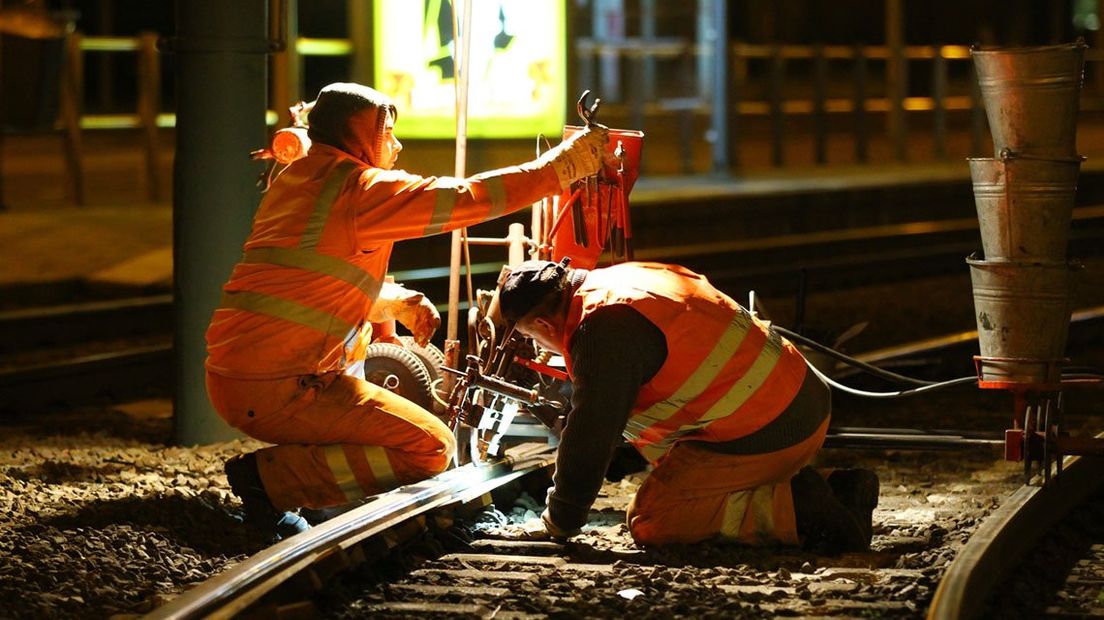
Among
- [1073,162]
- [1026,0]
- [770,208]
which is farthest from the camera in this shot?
[1026,0]

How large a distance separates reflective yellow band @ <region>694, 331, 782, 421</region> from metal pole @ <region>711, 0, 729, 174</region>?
14.2 meters

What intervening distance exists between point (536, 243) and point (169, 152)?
15.6m

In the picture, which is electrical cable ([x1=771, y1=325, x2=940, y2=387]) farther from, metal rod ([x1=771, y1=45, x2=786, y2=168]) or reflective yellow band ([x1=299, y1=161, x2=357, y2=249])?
metal rod ([x1=771, y1=45, x2=786, y2=168])

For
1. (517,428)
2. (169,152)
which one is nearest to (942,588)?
(517,428)

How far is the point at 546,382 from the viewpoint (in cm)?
597

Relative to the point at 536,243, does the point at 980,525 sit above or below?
below

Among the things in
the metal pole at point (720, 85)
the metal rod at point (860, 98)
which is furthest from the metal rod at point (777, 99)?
the metal pole at point (720, 85)

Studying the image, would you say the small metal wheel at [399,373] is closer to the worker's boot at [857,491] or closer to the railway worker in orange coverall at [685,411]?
the railway worker in orange coverall at [685,411]

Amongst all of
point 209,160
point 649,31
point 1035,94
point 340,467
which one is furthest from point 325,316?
point 649,31

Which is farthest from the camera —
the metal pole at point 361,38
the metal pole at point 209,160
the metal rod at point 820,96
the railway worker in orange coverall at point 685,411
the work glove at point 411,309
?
the metal rod at point 820,96

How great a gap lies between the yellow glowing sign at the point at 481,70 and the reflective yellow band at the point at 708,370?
6883 millimetres

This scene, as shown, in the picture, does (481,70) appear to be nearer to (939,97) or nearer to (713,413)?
(713,413)

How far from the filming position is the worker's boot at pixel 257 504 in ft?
18.6

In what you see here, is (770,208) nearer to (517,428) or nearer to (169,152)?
(169,152)
